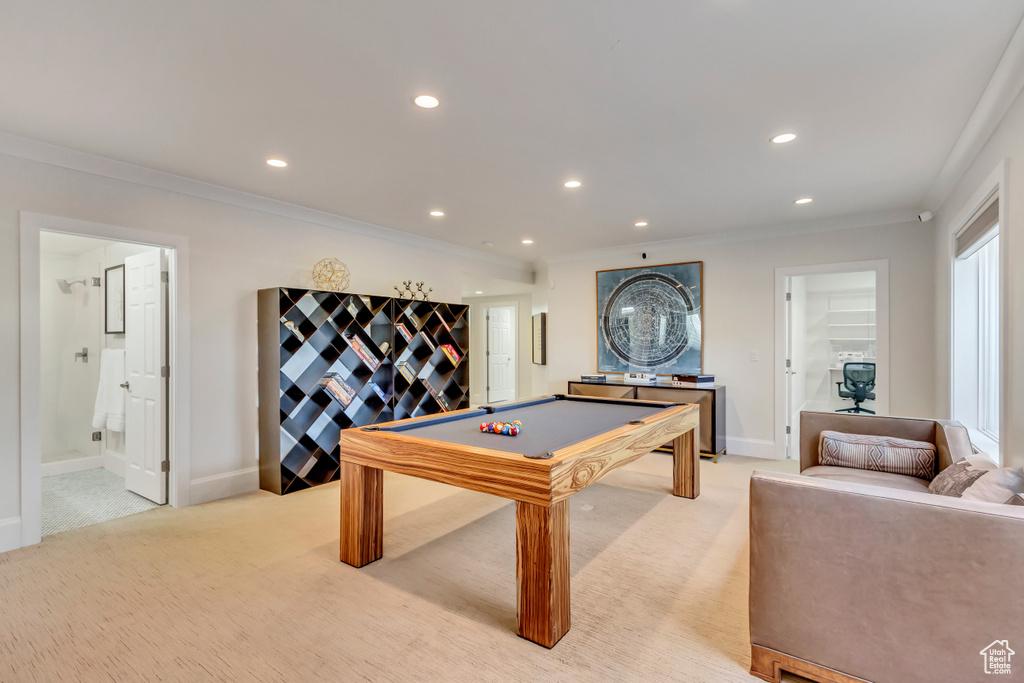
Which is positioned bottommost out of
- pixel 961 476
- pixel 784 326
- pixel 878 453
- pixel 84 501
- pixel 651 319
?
pixel 84 501

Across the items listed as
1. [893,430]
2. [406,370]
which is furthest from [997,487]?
[406,370]

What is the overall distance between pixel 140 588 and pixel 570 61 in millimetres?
3105

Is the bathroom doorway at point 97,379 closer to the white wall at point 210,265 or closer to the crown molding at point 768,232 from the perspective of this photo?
the white wall at point 210,265

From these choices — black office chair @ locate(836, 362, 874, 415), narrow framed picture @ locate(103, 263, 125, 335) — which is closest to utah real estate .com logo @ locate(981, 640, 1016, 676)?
black office chair @ locate(836, 362, 874, 415)

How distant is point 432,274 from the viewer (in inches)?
214

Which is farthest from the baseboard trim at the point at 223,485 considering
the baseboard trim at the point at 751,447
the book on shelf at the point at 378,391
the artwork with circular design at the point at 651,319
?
the baseboard trim at the point at 751,447

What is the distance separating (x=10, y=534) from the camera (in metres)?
2.73

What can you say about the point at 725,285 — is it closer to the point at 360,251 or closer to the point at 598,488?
the point at 598,488

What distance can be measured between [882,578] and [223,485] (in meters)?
4.03

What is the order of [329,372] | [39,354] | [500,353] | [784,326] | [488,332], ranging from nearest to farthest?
1. [39,354]
2. [329,372]
3. [784,326]
4. [488,332]
5. [500,353]

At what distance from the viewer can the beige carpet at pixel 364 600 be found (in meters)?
1.74

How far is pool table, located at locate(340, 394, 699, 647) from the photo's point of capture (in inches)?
73.0

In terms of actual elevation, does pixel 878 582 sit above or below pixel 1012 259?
below

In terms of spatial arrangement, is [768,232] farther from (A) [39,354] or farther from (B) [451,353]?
(A) [39,354]
